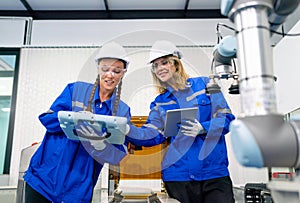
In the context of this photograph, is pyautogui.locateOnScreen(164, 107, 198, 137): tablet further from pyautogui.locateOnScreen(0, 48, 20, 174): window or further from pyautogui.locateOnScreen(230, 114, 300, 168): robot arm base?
pyautogui.locateOnScreen(0, 48, 20, 174): window

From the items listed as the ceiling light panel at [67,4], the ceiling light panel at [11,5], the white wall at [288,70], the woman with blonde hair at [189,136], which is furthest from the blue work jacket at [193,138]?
the ceiling light panel at [11,5]

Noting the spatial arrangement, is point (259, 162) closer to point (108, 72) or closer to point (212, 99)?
point (108, 72)

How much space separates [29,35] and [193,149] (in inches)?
115

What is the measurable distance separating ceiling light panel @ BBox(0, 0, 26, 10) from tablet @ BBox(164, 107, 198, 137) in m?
3.02

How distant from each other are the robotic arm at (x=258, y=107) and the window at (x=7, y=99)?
3.37 m

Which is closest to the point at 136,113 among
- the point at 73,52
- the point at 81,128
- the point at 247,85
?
the point at 73,52

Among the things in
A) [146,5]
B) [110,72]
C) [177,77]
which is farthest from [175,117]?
[146,5]

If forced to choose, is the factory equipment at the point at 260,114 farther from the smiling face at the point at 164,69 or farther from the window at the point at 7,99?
the window at the point at 7,99

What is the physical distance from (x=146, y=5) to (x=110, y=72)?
2494 mm

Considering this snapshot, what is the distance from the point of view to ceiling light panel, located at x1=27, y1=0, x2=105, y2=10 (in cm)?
368

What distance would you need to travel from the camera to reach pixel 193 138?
5.53 feet

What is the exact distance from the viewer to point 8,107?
3.48 m

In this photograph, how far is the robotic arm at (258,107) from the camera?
0.47 meters

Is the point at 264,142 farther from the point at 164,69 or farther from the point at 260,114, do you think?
the point at 164,69
